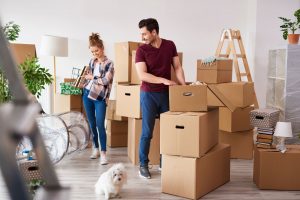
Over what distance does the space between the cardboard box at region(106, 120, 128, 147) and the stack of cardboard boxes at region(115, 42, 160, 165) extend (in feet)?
1.81

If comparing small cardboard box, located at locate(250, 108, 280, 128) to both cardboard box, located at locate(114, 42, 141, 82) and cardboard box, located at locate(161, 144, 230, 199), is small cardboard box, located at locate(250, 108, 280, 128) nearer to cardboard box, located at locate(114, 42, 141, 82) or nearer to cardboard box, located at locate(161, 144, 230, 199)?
cardboard box, located at locate(161, 144, 230, 199)

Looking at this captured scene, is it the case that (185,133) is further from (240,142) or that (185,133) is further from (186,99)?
(240,142)

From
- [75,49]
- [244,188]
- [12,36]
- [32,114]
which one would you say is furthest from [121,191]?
[75,49]

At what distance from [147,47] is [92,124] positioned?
3.84 ft

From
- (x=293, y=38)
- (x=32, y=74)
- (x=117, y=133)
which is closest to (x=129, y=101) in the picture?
(x=117, y=133)

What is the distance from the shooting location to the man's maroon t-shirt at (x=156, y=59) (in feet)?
10.5

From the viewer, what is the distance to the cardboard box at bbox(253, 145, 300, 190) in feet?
9.98

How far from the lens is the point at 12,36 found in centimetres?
277

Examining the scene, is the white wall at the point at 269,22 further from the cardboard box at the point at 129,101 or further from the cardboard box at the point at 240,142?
the cardboard box at the point at 129,101

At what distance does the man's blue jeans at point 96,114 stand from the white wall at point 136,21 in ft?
5.85

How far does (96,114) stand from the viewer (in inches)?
152

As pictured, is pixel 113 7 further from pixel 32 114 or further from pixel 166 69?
pixel 32 114

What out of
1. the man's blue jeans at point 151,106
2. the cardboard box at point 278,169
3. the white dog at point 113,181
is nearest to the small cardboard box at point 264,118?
the cardboard box at point 278,169

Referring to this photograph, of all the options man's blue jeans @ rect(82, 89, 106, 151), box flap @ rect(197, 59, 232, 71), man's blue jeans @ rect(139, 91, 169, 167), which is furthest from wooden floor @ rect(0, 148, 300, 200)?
box flap @ rect(197, 59, 232, 71)
